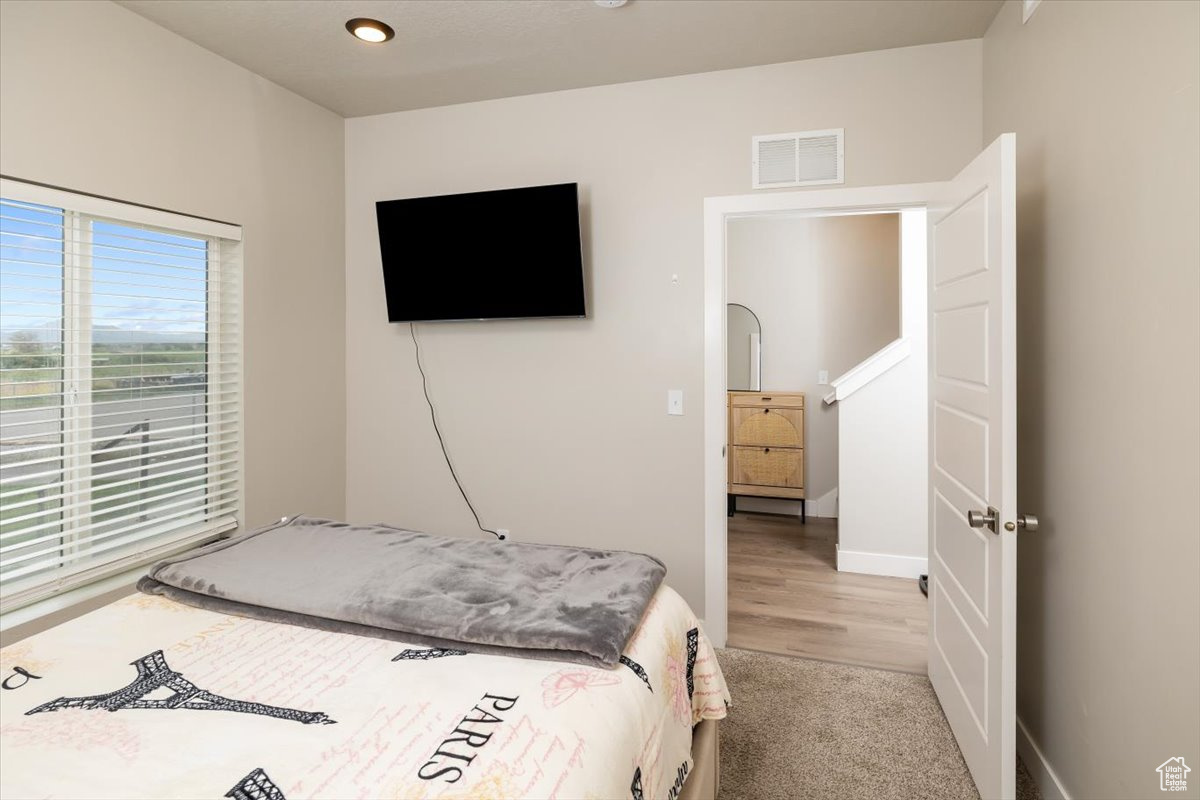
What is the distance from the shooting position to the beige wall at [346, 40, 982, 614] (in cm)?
A: 272

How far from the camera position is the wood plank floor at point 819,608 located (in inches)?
115

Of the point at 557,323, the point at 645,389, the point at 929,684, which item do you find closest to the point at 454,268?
the point at 557,323

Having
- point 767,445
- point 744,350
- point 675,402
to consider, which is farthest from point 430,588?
point 744,350

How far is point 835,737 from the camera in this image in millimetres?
2234

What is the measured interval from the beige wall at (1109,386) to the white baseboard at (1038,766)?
34mm

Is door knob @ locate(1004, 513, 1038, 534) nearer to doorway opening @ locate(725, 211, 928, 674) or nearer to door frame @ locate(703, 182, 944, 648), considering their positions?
door frame @ locate(703, 182, 944, 648)

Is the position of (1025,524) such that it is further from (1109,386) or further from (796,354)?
(796,354)

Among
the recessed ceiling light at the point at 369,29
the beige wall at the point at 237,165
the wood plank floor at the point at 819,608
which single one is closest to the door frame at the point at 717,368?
the wood plank floor at the point at 819,608

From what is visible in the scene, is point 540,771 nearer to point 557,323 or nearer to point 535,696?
point 535,696

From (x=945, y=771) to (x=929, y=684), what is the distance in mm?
598

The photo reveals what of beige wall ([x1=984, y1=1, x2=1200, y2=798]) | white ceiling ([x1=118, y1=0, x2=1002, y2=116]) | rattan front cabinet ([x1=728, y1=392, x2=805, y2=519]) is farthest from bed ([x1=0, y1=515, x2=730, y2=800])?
rattan front cabinet ([x1=728, y1=392, x2=805, y2=519])

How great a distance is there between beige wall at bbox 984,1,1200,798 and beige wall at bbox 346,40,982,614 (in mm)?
626

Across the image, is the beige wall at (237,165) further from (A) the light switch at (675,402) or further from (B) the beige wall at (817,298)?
(B) the beige wall at (817,298)

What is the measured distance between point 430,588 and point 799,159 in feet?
7.65
